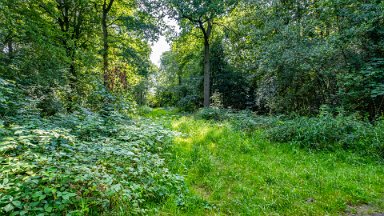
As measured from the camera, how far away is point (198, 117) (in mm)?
10180

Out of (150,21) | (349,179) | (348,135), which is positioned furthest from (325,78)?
(150,21)

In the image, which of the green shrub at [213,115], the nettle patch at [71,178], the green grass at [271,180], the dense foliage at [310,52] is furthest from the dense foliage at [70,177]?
the dense foliage at [310,52]

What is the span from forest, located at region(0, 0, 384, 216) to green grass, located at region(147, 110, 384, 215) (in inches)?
1.0

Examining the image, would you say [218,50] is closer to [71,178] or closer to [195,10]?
[195,10]

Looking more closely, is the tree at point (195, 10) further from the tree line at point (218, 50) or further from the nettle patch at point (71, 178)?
the nettle patch at point (71, 178)

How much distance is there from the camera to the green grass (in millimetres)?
2785

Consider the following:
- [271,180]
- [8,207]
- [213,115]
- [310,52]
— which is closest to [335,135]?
[271,180]

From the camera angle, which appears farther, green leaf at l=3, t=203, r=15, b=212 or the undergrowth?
the undergrowth

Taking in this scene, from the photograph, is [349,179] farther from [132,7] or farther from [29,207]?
[132,7]

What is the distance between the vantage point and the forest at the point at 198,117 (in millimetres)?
2463

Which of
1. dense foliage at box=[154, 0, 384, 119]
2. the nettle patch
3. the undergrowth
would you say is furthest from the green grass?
dense foliage at box=[154, 0, 384, 119]

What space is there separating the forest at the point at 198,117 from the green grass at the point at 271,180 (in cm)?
3

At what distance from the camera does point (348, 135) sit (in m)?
5.12

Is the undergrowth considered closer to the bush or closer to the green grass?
the bush
